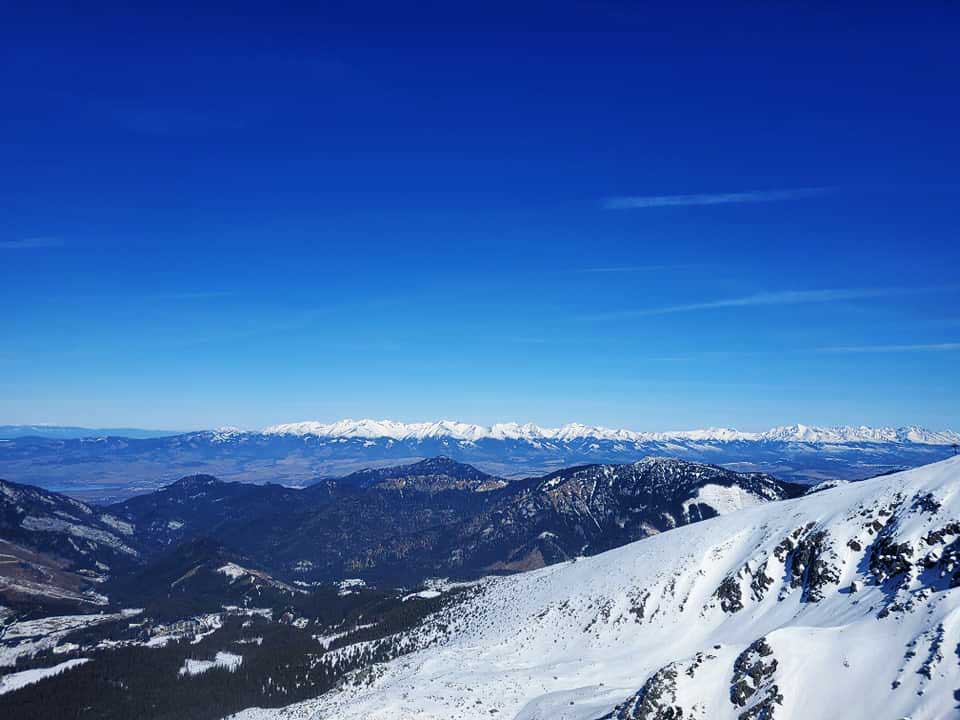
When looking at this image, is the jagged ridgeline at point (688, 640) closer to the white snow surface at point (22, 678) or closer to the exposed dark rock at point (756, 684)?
the exposed dark rock at point (756, 684)

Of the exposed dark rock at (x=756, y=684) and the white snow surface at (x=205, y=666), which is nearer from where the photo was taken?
the exposed dark rock at (x=756, y=684)

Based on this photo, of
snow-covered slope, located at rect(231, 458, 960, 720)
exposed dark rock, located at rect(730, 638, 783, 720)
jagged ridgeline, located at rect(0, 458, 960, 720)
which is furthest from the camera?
jagged ridgeline, located at rect(0, 458, 960, 720)

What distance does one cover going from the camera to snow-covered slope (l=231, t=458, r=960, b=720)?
5759cm

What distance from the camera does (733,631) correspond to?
302ft

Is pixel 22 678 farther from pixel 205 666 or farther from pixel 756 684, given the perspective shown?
pixel 756 684

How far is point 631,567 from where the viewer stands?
12950 cm

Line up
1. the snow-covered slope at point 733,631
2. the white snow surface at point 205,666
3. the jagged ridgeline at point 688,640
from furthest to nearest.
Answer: the white snow surface at point 205,666 < the jagged ridgeline at point 688,640 < the snow-covered slope at point 733,631

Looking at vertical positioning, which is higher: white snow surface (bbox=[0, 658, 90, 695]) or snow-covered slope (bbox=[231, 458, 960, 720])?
snow-covered slope (bbox=[231, 458, 960, 720])

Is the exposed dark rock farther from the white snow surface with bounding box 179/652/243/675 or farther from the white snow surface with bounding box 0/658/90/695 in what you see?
the white snow surface with bounding box 0/658/90/695

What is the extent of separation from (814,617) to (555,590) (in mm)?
72801

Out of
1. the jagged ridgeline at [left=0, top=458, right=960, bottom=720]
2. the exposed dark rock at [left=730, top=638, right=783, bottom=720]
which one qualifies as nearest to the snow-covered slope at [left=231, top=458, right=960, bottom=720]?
the exposed dark rock at [left=730, top=638, right=783, bottom=720]

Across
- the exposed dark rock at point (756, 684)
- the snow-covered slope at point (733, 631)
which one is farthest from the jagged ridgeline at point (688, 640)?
the snow-covered slope at point (733, 631)

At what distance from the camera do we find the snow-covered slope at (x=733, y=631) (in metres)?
57.6

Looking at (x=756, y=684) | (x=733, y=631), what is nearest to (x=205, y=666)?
Answer: (x=733, y=631)
